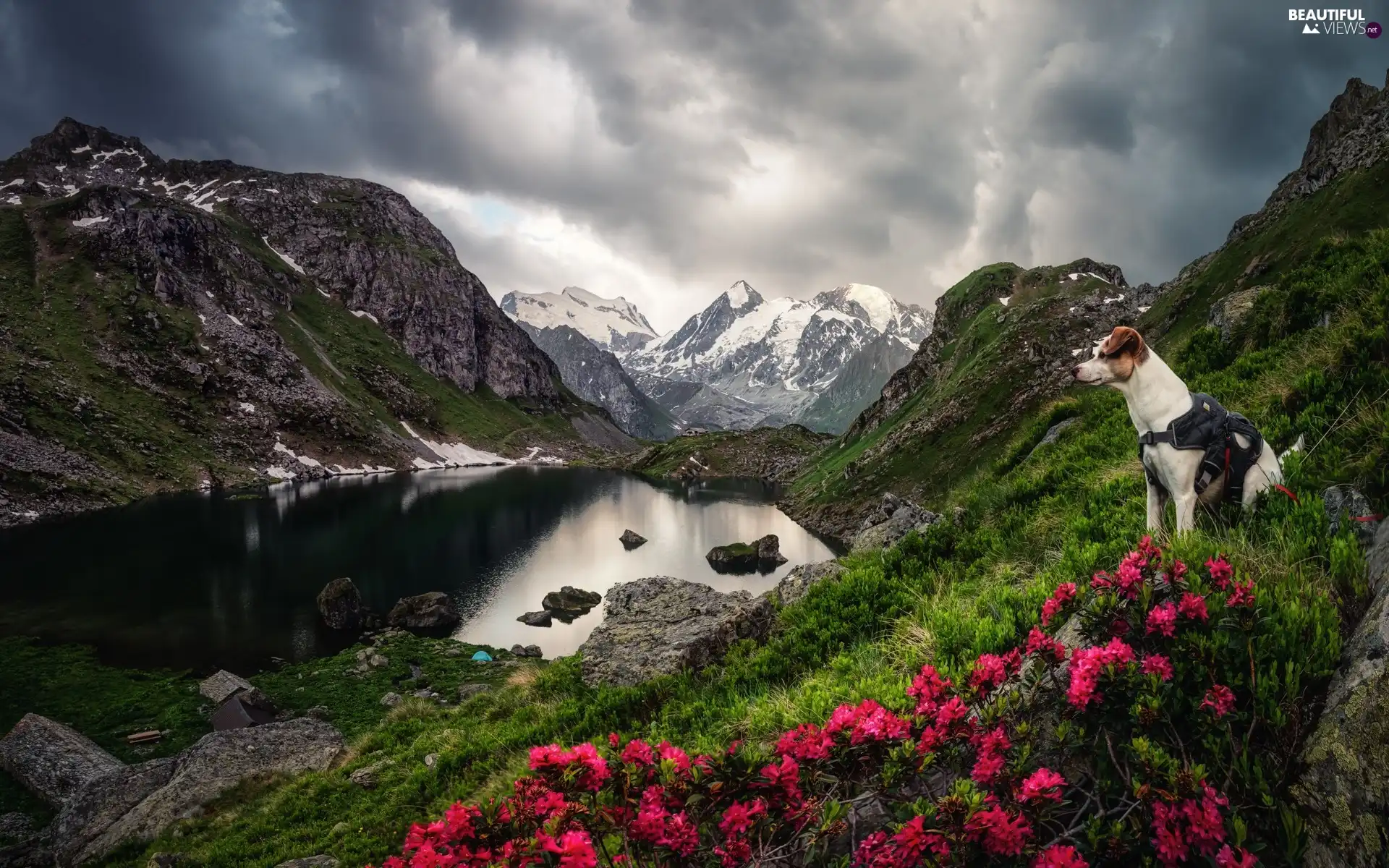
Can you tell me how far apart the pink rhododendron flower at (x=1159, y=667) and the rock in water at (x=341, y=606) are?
164 ft

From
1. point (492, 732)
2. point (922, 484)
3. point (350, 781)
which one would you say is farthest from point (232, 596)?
point (922, 484)

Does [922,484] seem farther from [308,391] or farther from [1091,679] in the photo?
[308,391]

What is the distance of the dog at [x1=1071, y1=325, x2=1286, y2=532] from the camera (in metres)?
6.20

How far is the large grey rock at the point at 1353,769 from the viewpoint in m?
2.95

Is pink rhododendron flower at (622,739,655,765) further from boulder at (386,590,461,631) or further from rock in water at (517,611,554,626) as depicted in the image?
boulder at (386,590,461,631)

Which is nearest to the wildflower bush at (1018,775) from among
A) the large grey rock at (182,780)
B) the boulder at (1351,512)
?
the boulder at (1351,512)

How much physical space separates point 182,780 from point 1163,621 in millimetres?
24279

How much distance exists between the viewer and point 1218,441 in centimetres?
621

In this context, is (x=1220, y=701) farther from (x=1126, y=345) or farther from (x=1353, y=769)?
(x=1126, y=345)

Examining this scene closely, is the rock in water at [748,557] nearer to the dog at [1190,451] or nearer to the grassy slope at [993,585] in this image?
the grassy slope at [993,585]

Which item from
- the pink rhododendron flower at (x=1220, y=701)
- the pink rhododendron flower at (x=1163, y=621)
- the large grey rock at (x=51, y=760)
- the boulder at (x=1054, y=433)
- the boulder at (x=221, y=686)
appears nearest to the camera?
the pink rhododendron flower at (x=1220, y=701)

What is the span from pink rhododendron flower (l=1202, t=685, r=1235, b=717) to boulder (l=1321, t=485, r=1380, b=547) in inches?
109

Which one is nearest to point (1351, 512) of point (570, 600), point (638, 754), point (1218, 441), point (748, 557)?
point (1218, 441)

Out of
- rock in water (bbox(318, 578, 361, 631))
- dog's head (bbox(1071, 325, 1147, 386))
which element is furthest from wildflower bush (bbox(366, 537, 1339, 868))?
rock in water (bbox(318, 578, 361, 631))
